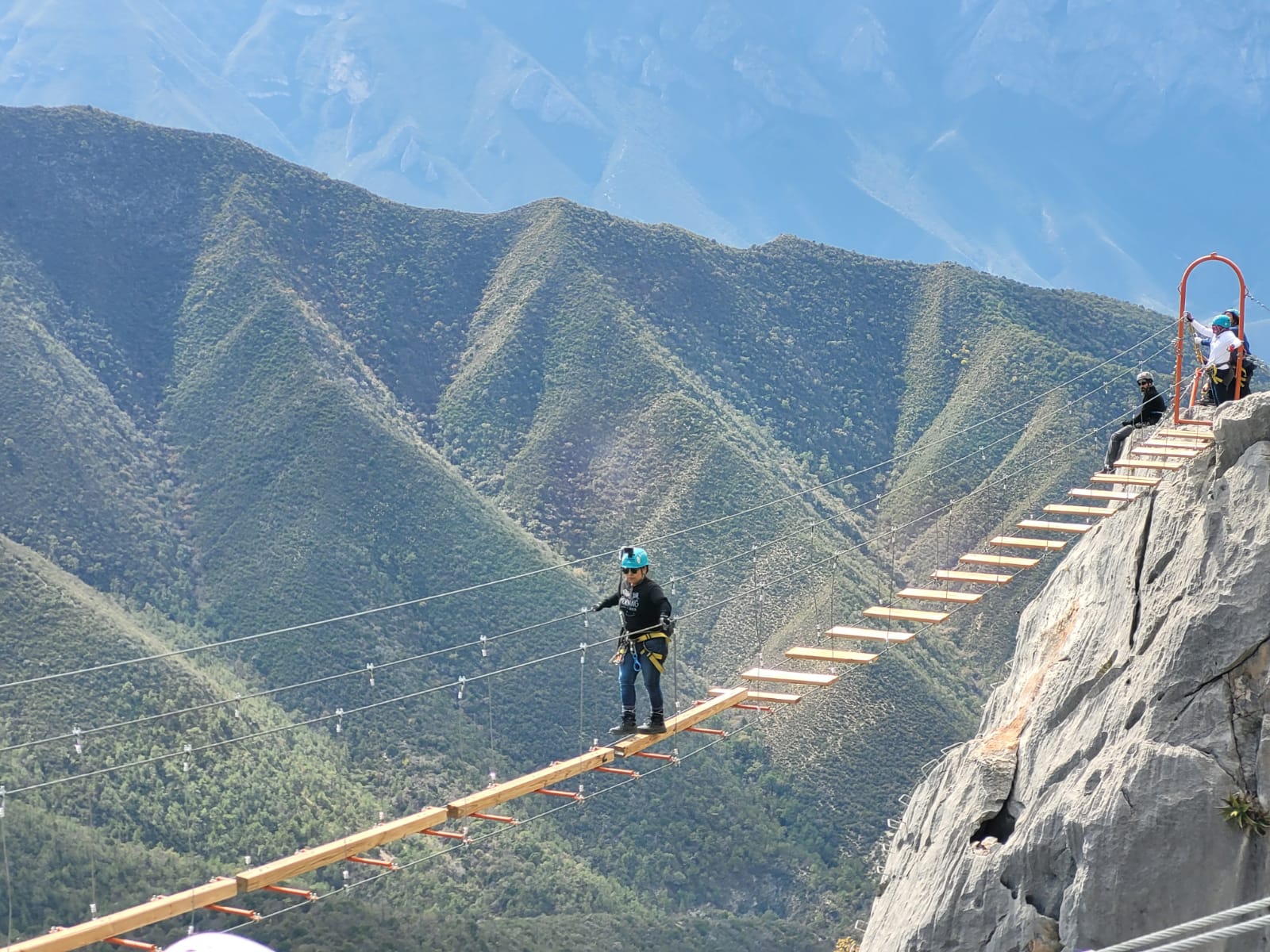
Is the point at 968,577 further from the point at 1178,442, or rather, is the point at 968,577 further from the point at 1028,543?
the point at 1178,442

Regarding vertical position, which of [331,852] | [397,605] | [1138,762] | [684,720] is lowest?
[331,852]

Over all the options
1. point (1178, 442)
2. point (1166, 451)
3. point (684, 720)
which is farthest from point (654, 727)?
point (1178, 442)

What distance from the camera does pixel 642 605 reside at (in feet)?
63.4

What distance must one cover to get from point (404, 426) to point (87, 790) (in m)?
31.3

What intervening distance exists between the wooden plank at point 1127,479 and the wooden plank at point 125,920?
12675mm

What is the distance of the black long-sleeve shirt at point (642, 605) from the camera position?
63.1 ft

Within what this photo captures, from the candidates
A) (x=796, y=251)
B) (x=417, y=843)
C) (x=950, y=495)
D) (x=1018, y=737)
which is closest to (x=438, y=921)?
(x=417, y=843)

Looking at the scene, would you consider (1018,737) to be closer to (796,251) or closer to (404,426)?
(404,426)

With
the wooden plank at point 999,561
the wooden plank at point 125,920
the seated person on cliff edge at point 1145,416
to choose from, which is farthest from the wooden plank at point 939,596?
the wooden plank at point 125,920

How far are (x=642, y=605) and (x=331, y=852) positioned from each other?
15.0 ft

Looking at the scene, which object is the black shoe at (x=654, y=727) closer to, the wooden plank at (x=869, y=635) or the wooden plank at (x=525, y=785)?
the wooden plank at (x=525, y=785)

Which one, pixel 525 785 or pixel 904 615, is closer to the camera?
pixel 525 785

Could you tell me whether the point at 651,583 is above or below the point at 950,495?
below

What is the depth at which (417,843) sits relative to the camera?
4847 cm
